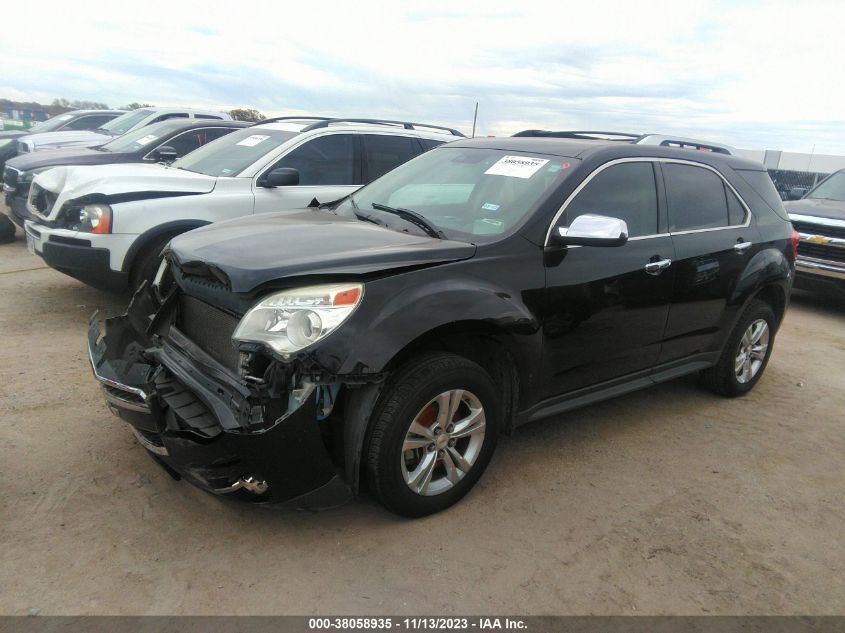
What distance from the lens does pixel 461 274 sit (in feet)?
9.68

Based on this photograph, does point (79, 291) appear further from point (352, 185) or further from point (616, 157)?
point (616, 157)

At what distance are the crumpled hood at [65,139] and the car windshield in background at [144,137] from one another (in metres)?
2.43

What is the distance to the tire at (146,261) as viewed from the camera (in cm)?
518

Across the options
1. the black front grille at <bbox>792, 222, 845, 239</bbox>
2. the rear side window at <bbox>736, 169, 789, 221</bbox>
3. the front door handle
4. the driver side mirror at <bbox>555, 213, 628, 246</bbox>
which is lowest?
the black front grille at <bbox>792, 222, 845, 239</bbox>

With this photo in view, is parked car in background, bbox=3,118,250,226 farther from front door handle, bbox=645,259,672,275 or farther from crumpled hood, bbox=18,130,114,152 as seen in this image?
front door handle, bbox=645,259,672,275

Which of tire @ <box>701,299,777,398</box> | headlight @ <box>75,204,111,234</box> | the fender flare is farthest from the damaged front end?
tire @ <box>701,299,777,398</box>

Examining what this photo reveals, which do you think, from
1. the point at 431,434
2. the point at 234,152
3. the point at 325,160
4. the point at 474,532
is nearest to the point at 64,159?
the point at 234,152

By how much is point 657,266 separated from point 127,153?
7.71m

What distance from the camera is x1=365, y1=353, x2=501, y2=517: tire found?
2697mm

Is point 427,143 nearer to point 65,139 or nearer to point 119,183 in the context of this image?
point 119,183

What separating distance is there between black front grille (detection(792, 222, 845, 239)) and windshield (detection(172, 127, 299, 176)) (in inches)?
256

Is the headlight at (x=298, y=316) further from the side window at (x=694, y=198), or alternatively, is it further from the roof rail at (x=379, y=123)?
the roof rail at (x=379, y=123)

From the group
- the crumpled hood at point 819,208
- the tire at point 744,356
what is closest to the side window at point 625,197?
the tire at point 744,356

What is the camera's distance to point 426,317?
8.95ft
